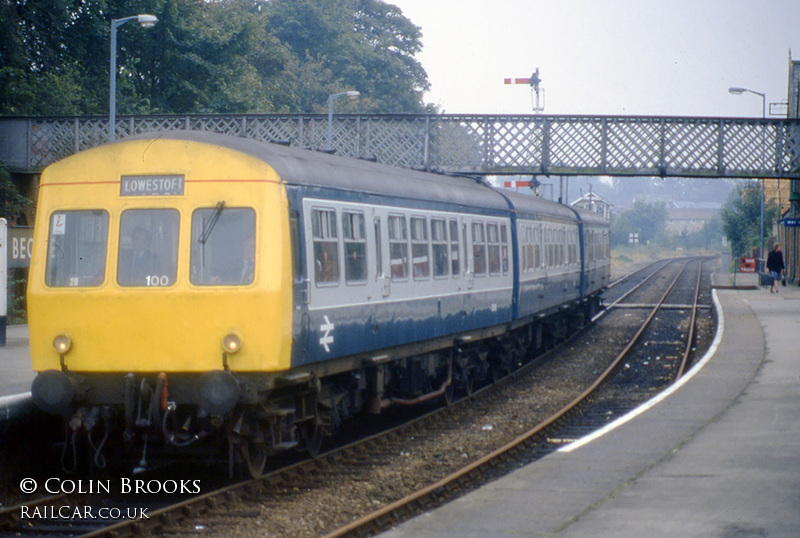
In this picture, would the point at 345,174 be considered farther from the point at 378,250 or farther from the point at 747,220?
the point at 747,220

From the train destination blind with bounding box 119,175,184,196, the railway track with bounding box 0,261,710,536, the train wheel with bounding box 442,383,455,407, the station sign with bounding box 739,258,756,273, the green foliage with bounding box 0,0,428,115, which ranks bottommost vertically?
the railway track with bounding box 0,261,710,536

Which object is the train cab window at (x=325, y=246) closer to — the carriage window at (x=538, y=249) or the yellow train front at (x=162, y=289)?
the yellow train front at (x=162, y=289)

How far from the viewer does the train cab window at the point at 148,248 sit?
9.41m

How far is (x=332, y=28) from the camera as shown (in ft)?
220

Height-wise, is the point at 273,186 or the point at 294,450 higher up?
the point at 273,186

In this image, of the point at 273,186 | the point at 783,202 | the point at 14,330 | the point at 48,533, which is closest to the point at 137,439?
the point at 48,533

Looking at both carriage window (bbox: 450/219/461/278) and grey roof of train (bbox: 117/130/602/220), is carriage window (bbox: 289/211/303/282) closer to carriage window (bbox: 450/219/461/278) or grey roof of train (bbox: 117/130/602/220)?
grey roof of train (bbox: 117/130/602/220)

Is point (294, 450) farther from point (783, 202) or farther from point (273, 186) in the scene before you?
point (783, 202)

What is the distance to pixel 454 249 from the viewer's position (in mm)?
14203

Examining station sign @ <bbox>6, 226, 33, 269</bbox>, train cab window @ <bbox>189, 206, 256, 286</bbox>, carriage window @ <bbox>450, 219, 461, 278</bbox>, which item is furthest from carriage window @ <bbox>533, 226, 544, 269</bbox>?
train cab window @ <bbox>189, 206, 256, 286</bbox>

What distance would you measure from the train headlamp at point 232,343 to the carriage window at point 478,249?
6371 millimetres

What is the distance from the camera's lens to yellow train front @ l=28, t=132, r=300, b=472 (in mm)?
9180

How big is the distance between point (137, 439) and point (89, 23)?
35.6 metres

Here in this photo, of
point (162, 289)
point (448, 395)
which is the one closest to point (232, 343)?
point (162, 289)
